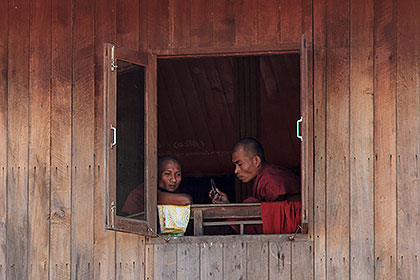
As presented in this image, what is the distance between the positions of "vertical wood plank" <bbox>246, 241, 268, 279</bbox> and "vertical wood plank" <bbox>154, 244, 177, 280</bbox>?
0.50 meters

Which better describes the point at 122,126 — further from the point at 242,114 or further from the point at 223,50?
the point at 242,114

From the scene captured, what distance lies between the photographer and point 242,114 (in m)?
9.79

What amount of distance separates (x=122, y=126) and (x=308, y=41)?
138 centimetres

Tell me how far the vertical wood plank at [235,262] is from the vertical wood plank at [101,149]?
756mm

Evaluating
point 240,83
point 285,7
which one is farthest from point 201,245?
point 240,83

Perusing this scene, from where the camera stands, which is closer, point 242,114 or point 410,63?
point 410,63

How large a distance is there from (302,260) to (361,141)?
0.87 m

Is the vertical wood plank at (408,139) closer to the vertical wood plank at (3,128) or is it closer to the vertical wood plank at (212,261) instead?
the vertical wood plank at (212,261)

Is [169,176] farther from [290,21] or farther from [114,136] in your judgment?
[290,21]

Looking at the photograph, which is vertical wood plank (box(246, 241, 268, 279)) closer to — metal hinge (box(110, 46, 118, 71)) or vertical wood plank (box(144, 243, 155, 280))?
vertical wood plank (box(144, 243, 155, 280))

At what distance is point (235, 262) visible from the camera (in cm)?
599

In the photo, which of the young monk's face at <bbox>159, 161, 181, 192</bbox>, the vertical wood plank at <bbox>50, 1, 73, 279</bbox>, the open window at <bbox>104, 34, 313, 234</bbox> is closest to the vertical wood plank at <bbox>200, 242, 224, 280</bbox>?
the young monk's face at <bbox>159, 161, 181, 192</bbox>

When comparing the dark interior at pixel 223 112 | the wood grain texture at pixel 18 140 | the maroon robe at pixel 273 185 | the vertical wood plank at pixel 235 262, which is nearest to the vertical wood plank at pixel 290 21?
the maroon robe at pixel 273 185

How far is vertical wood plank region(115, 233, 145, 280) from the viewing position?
606 cm
